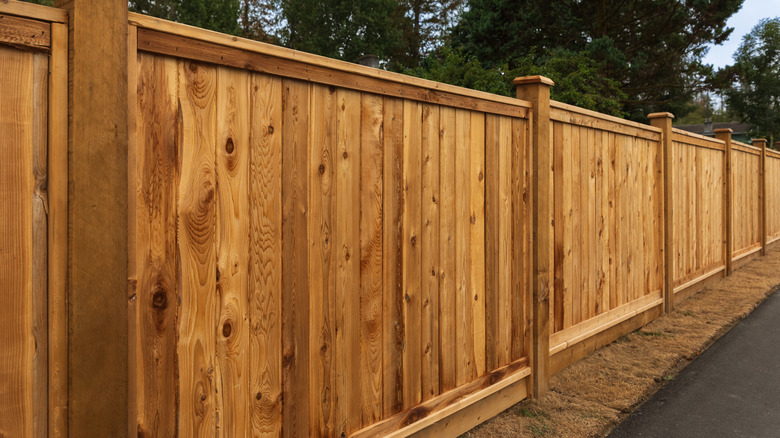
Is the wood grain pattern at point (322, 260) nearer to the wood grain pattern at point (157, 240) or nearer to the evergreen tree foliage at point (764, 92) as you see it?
the wood grain pattern at point (157, 240)

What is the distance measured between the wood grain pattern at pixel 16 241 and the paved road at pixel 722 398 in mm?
2725

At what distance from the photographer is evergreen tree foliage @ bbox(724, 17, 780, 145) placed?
110 ft

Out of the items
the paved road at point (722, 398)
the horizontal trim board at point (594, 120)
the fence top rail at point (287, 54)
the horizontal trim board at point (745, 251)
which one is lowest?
the paved road at point (722, 398)

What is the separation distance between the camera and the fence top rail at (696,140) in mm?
5922

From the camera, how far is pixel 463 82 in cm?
1217

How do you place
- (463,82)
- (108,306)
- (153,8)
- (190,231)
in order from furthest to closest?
(153,8) < (463,82) < (190,231) < (108,306)

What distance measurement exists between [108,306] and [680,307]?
5794 millimetres

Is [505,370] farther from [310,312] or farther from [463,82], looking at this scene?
[463,82]

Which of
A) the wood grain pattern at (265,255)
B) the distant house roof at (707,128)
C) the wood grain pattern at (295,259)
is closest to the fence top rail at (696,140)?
the wood grain pattern at (295,259)

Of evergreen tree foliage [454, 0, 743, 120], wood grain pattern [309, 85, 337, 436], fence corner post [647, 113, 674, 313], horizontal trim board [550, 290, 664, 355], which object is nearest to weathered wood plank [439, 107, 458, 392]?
wood grain pattern [309, 85, 337, 436]

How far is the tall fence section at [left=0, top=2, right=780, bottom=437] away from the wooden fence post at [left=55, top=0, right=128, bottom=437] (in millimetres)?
29

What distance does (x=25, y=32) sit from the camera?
1404 mm

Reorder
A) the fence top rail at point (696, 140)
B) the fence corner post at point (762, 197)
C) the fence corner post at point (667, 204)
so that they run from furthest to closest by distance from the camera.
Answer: the fence corner post at point (762, 197)
the fence top rail at point (696, 140)
the fence corner post at point (667, 204)

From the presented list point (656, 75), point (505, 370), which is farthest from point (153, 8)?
point (505, 370)
